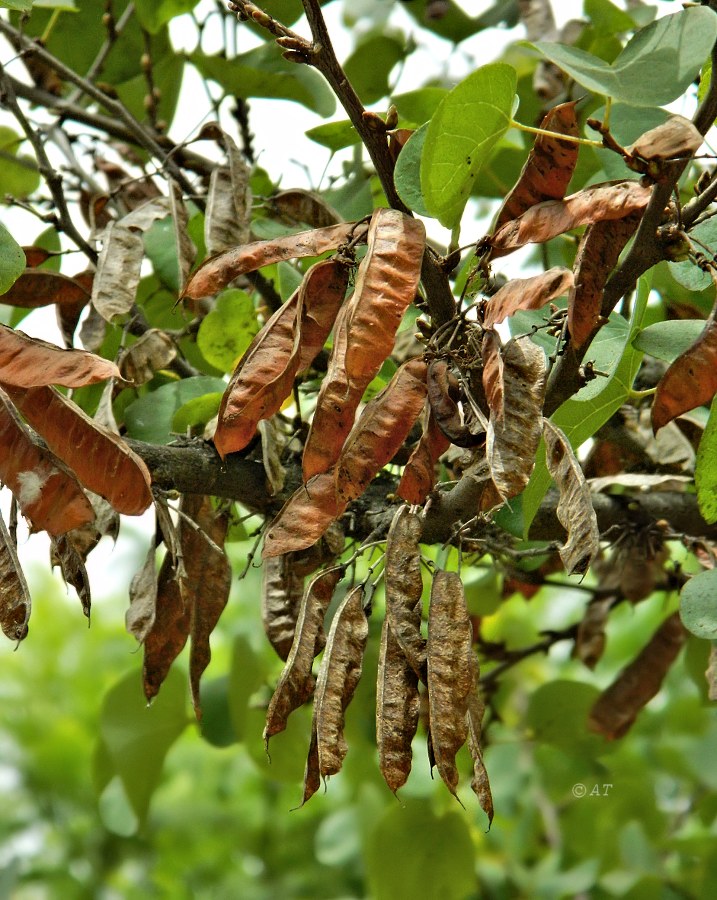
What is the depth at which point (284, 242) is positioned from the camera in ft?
2.74

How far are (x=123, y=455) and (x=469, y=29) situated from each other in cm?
121

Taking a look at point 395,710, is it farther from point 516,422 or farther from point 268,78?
point 268,78

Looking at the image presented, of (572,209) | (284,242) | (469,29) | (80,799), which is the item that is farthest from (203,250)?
(80,799)

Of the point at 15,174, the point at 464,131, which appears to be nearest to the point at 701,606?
the point at 464,131

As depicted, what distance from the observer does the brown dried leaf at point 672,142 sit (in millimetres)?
668

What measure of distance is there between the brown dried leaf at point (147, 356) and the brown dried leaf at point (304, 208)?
0.25 meters

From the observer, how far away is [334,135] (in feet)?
3.97

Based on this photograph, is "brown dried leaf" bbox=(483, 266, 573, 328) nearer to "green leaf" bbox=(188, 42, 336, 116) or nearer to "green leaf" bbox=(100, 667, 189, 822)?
"green leaf" bbox=(188, 42, 336, 116)

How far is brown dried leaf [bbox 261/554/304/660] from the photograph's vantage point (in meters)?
1.00

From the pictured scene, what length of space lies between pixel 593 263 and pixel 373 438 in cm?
21

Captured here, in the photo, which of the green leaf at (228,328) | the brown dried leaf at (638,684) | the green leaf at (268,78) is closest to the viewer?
the green leaf at (228,328)

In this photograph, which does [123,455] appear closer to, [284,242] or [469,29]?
[284,242]

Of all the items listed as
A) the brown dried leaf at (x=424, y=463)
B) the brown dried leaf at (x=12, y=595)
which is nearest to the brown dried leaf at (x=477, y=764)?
the brown dried leaf at (x=424, y=463)

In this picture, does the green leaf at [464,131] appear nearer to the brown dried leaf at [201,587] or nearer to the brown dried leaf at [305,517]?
the brown dried leaf at [305,517]
